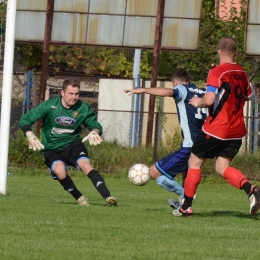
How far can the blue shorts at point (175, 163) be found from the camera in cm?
1011

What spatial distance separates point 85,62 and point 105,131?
415 inches

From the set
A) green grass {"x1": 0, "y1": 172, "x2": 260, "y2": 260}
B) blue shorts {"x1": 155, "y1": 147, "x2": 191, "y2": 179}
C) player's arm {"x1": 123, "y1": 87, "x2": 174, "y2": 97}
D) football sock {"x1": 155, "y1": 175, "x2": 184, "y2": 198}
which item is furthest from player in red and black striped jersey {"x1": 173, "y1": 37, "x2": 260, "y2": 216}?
football sock {"x1": 155, "y1": 175, "x2": 184, "y2": 198}

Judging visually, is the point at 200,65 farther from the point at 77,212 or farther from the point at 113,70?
the point at 77,212

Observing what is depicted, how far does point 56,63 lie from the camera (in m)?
33.0

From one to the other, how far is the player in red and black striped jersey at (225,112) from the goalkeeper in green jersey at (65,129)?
2.23m

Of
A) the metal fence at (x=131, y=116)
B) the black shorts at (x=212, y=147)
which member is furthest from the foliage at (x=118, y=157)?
the black shorts at (x=212, y=147)

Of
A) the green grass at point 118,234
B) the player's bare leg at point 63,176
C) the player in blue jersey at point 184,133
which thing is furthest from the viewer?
the player's bare leg at point 63,176

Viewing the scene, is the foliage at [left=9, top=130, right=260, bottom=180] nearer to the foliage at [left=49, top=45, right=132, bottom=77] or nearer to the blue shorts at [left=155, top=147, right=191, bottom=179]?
the blue shorts at [left=155, top=147, right=191, bottom=179]

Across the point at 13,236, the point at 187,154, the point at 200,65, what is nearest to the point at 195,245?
the point at 13,236

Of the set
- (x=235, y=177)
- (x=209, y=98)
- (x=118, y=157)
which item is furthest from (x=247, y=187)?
(x=118, y=157)

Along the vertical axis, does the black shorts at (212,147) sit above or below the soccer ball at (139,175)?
above

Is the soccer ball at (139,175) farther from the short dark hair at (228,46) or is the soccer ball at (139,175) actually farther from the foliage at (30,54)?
the foliage at (30,54)

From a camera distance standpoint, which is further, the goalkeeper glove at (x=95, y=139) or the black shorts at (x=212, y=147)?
the goalkeeper glove at (x=95, y=139)

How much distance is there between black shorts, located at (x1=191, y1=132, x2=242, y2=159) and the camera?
28.8ft
